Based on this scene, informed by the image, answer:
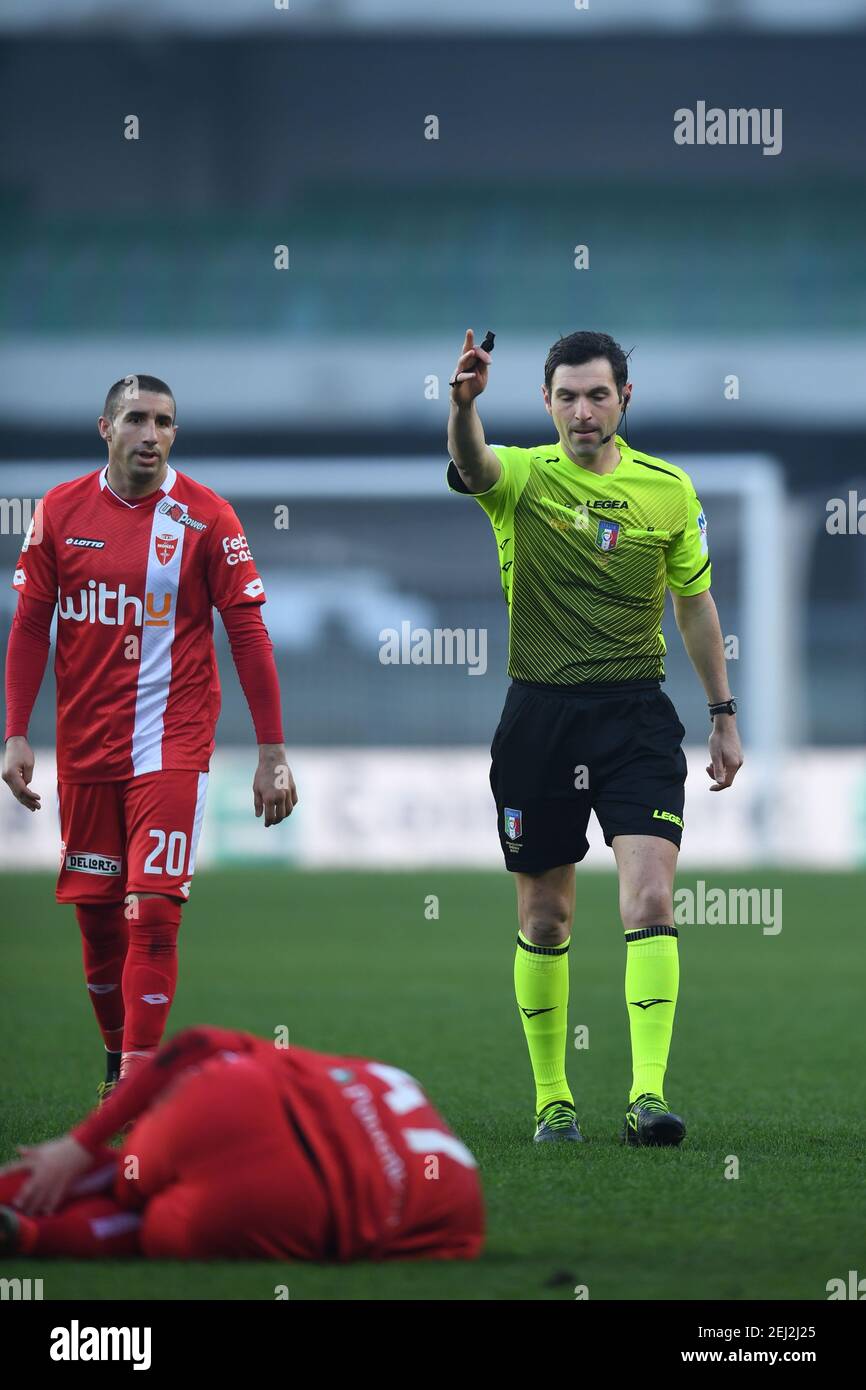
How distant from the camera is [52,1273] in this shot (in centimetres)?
341

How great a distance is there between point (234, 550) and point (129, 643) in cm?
36

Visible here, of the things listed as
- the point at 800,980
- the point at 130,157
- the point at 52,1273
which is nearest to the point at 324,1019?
the point at 800,980

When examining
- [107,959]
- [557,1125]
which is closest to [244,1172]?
[557,1125]

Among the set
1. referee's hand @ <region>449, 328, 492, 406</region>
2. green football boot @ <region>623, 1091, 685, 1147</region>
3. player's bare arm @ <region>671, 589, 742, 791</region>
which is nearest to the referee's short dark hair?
referee's hand @ <region>449, 328, 492, 406</region>

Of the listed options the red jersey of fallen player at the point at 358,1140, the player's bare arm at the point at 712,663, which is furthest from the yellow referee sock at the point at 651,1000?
the red jersey of fallen player at the point at 358,1140

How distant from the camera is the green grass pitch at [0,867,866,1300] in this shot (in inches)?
136

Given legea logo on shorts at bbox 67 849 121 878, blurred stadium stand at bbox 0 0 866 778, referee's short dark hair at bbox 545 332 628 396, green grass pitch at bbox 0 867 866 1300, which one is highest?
blurred stadium stand at bbox 0 0 866 778

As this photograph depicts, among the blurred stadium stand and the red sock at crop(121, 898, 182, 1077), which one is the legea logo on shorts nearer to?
the red sock at crop(121, 898, 182, 1077)

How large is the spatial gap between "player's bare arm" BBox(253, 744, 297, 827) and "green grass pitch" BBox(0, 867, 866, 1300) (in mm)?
973

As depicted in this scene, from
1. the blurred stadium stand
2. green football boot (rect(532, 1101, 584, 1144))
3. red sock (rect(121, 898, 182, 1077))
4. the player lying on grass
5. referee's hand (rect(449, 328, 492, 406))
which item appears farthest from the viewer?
the blurred stadium stand

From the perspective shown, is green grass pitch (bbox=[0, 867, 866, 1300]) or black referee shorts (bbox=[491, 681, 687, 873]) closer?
green grass pitch (bbox=[0, 867, 866, 1300])

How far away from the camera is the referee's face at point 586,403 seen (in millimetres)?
4949

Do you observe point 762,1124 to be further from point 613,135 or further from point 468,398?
point 613,135

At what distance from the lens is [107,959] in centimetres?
524
